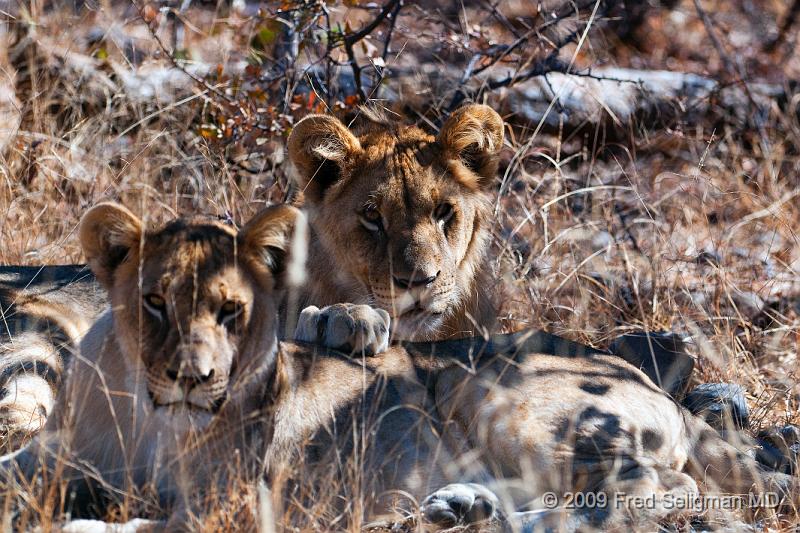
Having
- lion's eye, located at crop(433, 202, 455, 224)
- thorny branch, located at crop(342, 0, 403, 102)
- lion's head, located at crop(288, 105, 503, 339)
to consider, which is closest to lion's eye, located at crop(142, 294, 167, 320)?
lion's head, located at crop(288, 105, 503, 339)

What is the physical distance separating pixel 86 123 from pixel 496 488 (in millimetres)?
4696

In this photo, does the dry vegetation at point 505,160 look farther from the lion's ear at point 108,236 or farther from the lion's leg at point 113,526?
the lion's leg at point 113,526

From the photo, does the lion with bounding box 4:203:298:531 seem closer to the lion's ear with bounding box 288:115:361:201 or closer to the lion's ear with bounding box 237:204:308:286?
the lion's ear with bounding box 237:204:308:286

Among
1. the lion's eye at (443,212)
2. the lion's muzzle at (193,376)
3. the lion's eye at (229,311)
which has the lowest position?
the lion's eye at (443,212)

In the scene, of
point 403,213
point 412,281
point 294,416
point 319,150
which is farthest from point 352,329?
point 319,150

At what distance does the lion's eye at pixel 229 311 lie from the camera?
3.66 metres

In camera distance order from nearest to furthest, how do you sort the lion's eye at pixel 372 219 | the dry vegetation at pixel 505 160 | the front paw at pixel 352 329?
1. the front paw at pixel 352 329
2. the lion's eye at pixel 372 219
3. the dry vegetation at pixel 505 160

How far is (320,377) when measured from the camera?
14.3 ft

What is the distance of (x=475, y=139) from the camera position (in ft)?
17.8

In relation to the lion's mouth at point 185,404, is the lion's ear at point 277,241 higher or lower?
higher

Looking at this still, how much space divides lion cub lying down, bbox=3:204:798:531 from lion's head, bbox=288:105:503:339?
47cm

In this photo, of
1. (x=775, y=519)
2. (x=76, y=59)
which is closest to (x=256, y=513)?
(x=775, y=519)

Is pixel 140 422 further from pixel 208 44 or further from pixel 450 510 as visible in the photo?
pixel 208 44

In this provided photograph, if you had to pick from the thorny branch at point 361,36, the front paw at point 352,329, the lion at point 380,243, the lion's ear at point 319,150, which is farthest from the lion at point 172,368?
the thorny branch at point 361,36
